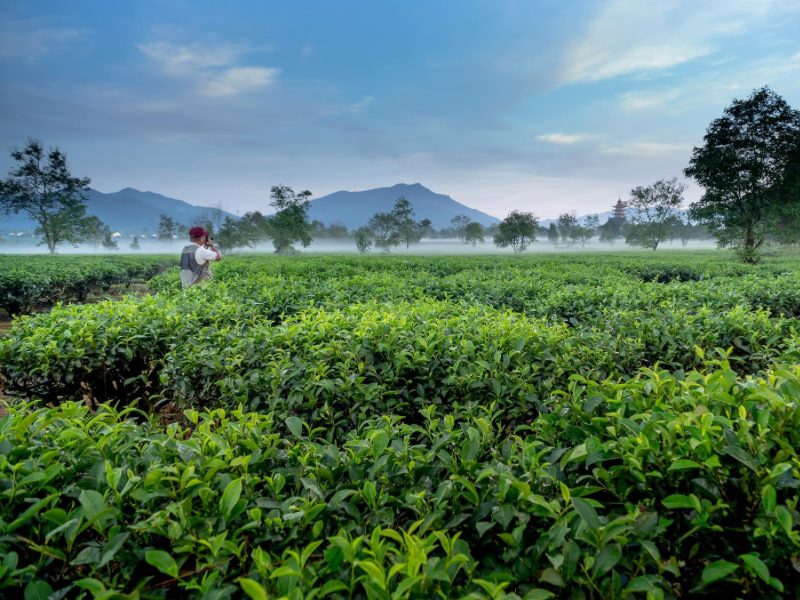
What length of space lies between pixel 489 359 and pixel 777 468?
172 centimetres

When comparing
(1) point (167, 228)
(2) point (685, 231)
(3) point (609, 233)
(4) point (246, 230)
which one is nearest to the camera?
(4) point (246, 230)

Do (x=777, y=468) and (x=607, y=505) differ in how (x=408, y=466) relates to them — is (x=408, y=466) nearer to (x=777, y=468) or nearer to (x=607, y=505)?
(x=607, y=505)

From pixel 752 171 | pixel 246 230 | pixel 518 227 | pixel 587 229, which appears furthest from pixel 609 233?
pixel 752 171

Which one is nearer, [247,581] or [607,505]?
[247,581]

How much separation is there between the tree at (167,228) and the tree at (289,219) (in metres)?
66.0

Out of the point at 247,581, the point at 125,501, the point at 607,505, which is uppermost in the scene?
the point at 247,581

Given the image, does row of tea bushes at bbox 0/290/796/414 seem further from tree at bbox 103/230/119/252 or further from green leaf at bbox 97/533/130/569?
tree at bbox 103/230/119/252

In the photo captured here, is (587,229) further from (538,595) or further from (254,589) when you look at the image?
(254,589)

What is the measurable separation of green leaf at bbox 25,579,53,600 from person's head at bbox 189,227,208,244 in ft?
26.1

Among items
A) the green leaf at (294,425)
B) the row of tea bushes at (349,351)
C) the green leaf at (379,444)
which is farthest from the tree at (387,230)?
the green leaf at (379,444)

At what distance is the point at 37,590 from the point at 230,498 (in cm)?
50

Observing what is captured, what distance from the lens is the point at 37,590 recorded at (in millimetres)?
1058

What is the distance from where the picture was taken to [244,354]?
3.07m

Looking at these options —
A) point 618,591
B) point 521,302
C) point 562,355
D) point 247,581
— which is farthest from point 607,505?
point 521,302
